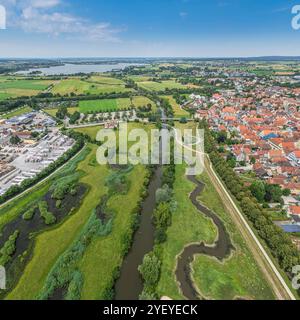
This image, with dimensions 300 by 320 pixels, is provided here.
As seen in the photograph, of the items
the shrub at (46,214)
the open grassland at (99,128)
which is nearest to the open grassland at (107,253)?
the shrub at (46,214)

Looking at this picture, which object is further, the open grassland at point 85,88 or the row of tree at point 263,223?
the open grassland at point 85,88

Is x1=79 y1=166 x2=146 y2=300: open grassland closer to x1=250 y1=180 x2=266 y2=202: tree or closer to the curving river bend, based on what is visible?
the curving river bend

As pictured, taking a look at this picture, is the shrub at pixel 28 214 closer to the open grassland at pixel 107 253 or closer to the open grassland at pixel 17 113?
the open grassland at pixel 107 253

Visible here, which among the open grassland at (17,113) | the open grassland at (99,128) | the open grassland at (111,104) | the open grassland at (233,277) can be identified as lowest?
the open grassland at (233,277)

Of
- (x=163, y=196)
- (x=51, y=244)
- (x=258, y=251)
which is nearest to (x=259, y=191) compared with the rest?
(x=258, y=251)

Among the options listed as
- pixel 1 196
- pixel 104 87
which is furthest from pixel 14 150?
pixel 104 87

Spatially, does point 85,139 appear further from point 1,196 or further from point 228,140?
point 228,140

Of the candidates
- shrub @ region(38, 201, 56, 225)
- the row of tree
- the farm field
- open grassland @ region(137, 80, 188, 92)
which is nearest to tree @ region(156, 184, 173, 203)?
the farm field

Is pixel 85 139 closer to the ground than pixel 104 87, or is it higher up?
closer to the ground
